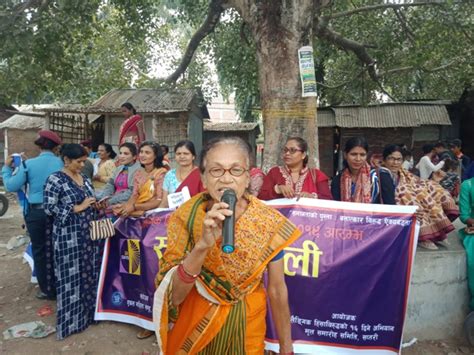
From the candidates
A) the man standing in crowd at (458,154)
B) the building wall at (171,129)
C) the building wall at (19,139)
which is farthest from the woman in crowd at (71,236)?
the building wall at (19,139)

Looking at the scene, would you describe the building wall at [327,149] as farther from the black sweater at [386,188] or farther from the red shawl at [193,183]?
the red shawl at [193,183]

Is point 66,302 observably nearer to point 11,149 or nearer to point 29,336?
point 29,336

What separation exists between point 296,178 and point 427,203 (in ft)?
4.12

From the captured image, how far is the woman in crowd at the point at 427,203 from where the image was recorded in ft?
11.2

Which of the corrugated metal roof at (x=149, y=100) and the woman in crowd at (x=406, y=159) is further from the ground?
the corrugated metal roof at (x=149, y=100)

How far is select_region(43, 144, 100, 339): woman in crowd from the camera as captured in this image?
142 inches

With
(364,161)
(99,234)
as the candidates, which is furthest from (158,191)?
(364,161)

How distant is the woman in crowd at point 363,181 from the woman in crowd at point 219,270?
1947 millimetres

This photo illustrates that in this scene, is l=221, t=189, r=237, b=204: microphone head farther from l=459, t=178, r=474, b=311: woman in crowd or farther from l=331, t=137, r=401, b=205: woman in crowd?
l=459, t=178, r=474, b=311: woman in crowd

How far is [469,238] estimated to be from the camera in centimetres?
335

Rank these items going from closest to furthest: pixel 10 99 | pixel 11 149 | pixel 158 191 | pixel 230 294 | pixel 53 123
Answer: pixel 230 294, pixel 158 191, pixel 10 99, pixel 53 123, pixel 11 149

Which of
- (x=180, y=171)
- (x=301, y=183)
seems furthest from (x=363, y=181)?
(x=180, y=171)

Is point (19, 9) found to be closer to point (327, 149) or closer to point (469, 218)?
point (469, 218)

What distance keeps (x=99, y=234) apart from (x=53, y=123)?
398 inches
